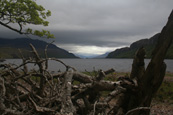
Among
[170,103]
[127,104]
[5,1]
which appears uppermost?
[5,1]

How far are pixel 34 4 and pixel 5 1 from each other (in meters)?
1.93

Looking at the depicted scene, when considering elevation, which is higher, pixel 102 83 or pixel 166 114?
pixel 102 83

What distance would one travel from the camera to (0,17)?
1052 centimetres

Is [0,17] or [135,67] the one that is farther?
[0,17]

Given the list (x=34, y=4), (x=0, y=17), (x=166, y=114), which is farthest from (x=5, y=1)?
(x=166, y=114)

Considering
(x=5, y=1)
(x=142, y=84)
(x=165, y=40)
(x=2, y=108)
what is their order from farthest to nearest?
1. (x=5, y=1)
2. (x=142, y=84)
3. (x=165, y=40)
4. (x=2, y=108)

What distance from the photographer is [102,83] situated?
3809mm

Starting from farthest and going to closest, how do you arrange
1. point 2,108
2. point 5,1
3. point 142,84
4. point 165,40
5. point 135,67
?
point 5,1
point 135,67
point 142,84
point 165,40
point 2,108

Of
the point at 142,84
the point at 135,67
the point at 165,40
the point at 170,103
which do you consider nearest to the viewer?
the point at 165,40

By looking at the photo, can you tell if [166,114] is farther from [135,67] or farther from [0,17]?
[0,17]

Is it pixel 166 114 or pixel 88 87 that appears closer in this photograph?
pixel 88 87

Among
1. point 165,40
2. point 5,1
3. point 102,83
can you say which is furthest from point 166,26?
point 5,1

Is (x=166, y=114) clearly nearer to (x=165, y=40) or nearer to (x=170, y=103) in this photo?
A: (x=170, y=103)

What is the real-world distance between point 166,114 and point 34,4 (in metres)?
12.7
